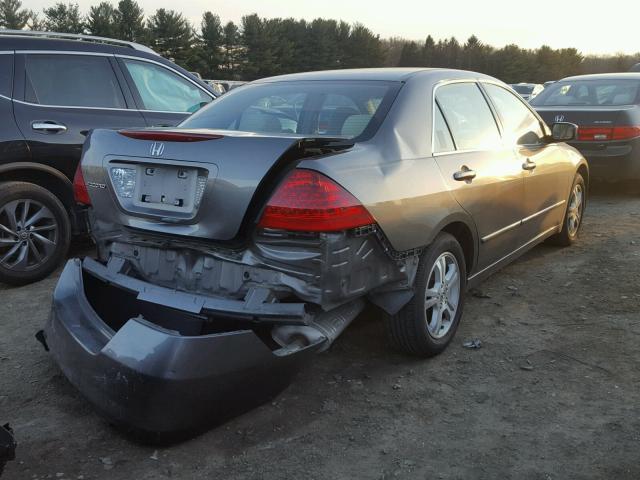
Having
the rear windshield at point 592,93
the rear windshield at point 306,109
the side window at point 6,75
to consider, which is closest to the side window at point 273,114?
the rear windshield at point 306,109

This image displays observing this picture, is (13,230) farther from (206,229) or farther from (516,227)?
(516,227)

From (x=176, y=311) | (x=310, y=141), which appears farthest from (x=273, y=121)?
(x=176, y=311)

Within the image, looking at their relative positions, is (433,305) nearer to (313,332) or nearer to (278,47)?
(313,332)

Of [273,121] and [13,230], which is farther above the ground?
[273,121]

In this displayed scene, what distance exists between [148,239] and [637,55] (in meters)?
87.4

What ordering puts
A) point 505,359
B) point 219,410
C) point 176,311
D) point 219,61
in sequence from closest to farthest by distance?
1. point 219,410
2. point 176,311
3. point 505,359
4. point 219,61

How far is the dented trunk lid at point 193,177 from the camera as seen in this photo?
2732 millimetres

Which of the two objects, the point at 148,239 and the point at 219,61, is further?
the point at 219,61

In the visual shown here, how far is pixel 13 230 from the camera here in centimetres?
474

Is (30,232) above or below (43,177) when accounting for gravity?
below

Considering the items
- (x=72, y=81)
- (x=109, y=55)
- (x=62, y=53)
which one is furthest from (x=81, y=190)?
(x=109, y=55)

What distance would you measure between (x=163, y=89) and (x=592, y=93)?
5857 millimetres

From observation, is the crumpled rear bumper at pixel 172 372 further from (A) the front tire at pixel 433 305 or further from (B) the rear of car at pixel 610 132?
(B) the rear of car at pixel 610 132

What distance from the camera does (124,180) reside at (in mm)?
3100
